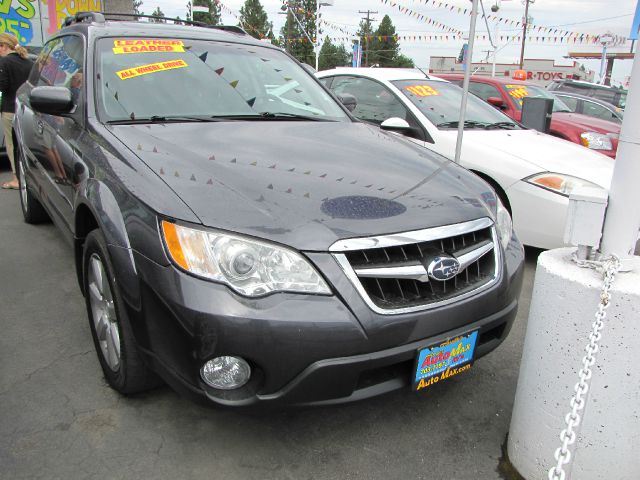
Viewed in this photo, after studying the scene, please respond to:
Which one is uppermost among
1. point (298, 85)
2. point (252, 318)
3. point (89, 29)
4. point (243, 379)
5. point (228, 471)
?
point (89, 29)

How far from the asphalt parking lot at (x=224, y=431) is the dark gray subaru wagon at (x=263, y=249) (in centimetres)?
20

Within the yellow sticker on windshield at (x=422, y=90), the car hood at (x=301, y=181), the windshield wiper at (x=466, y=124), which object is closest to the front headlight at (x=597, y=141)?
the windshield wiper at (x=466, y=124)

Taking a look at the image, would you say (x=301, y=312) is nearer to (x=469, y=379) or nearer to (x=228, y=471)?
(x=228, y=471)

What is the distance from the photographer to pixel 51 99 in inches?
108

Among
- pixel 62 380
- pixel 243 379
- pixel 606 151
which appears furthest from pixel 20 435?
pixel 606 151

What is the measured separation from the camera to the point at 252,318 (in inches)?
68.2

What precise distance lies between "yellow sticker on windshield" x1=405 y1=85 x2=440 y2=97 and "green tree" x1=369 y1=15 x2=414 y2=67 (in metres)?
61.5

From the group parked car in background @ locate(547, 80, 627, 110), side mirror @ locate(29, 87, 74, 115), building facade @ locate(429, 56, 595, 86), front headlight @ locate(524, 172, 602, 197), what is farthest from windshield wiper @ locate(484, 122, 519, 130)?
building facade @ locate(429, 56, 595, 86)

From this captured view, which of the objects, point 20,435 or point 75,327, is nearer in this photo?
point 20,435

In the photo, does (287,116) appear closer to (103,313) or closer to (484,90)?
(103,313)

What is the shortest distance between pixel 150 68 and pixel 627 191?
2.44m

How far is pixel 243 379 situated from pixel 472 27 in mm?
3730

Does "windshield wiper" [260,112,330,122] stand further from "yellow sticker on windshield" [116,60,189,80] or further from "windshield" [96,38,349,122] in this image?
"yellow sticker on windshield" [116,60,189,80]

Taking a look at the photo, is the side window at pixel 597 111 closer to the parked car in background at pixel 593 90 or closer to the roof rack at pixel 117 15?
the parked car in background at pixel 593 90
